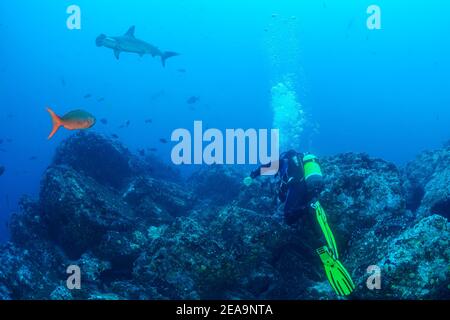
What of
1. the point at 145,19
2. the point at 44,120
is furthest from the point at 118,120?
the point at 145,19

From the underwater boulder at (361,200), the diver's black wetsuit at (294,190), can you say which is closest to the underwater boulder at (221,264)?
the diver's black wetsuit at (294,190)

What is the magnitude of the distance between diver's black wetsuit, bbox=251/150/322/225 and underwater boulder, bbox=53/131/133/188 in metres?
6.53

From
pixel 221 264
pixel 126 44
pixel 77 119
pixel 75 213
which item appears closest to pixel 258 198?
pixel 221 264

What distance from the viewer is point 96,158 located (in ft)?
39.6

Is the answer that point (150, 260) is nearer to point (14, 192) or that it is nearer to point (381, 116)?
point (14, 192)

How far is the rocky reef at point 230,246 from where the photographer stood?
5.08m

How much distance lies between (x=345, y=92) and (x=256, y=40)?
3827 cm

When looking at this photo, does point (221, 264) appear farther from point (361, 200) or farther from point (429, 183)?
point (429, 183)

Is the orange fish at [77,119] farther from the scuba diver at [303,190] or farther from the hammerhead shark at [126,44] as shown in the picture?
the hammerhead shark at [126,44]

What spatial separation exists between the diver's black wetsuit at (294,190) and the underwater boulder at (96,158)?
6.53 m

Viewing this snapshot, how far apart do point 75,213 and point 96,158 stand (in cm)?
450

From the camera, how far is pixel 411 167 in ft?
45.7

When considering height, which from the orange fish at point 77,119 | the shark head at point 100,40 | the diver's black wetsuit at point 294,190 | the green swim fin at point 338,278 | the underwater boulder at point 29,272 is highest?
the shark head at point 100,40

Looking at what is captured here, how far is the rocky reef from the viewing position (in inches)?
200
